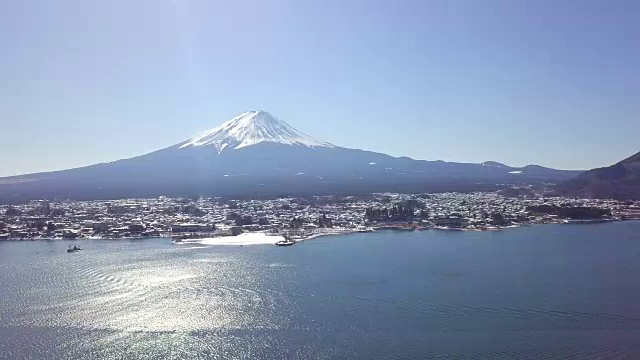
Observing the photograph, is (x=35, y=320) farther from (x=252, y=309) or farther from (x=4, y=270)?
(x=4, y=270)

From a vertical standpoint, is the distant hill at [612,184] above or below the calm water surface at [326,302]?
above

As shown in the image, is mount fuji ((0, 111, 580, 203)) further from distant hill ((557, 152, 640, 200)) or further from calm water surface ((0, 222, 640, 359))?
calm water surface ((0, 222, 640, 359))

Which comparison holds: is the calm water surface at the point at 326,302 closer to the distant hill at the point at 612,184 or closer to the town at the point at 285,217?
the town at the point at 285,217

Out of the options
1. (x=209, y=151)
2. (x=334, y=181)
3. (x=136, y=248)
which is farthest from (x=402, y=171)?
(x=136, y=248)

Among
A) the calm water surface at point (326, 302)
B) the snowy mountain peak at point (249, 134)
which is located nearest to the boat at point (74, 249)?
the calm water surface at point (326, 302)

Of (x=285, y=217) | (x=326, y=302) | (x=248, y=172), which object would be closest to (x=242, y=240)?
(x=285, y=217)

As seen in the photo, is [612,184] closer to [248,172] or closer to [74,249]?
[74,249]
